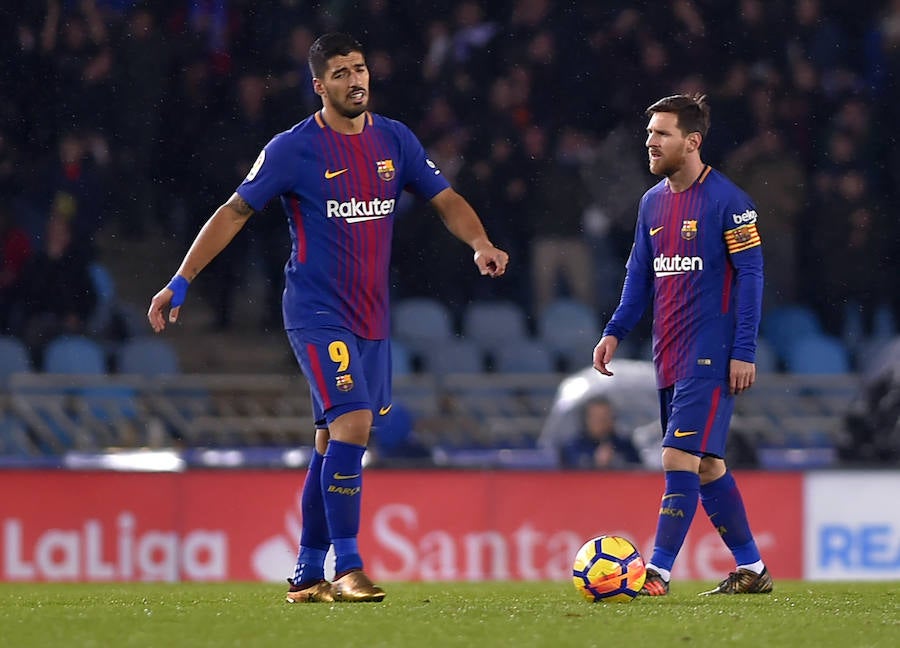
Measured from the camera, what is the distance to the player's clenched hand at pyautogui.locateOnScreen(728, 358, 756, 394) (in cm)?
702

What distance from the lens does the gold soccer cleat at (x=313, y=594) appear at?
6520mm

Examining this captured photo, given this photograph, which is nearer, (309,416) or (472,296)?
(309,416)

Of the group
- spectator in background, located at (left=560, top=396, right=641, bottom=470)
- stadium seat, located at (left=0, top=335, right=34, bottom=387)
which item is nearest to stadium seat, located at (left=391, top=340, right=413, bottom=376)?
spectator in background, located at (left=560, top=396, right=641, bottom=470)

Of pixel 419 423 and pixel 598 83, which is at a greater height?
pixel 598 83

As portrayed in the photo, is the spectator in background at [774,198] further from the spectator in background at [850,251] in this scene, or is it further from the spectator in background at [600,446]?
the spectator in background at [600,446]

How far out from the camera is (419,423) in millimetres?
12672

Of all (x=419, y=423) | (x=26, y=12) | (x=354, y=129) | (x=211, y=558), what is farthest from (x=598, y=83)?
(x=354, y=129)

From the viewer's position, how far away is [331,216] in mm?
Answer: 6590

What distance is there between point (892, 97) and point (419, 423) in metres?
5.70

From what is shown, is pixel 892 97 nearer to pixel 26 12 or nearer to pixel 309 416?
pixel 309 416

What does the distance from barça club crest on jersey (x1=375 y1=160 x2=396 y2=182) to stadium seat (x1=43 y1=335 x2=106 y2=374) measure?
21.5ft

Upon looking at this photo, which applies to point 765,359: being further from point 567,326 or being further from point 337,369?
point 337,369

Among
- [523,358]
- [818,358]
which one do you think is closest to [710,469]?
[523,358]

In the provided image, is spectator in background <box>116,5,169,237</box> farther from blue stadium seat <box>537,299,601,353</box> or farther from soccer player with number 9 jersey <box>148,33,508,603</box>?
soccer player with number 9 jersey <box>148,33,508,603</box>
